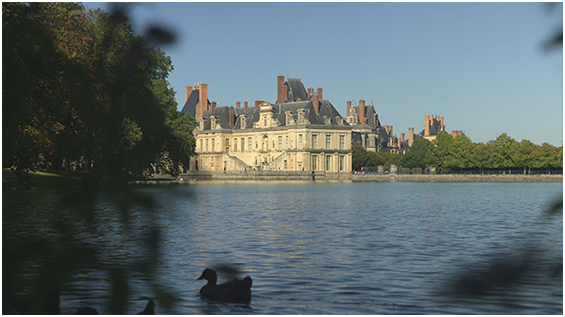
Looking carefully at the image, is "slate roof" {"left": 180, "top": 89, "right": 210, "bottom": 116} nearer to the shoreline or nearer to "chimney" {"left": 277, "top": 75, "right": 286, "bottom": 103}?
"chimney" {"left": 277, "top": 75, "right": 286, "bottom": 103}

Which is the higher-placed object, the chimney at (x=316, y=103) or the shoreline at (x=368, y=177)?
the chimney at (x=316, y=103)

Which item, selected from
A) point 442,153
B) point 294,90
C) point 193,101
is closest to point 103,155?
point 442,153

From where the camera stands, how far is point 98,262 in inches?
67.2

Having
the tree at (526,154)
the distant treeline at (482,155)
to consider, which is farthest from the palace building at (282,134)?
the tree at (526,154)

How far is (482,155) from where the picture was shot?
104 meters

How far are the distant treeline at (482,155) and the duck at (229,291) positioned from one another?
313 ft

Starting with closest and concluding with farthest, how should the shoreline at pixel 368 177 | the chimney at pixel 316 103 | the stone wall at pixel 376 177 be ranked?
the shoreline at pixel 368 177 < the stone wall at pixel 376 177 < the chimney at pixel 316 103

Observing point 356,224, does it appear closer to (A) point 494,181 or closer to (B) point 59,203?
(B) point 59,203

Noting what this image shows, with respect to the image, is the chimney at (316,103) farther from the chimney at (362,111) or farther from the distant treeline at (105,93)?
the distant treeline at (105,93)

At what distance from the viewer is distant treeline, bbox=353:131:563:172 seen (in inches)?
4043

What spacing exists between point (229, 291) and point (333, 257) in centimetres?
631

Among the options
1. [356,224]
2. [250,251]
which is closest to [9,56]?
[250,251]

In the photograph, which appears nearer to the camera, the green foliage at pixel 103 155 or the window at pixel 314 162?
the green foliage at pixel 103 155

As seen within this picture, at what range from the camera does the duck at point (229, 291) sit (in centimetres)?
878
